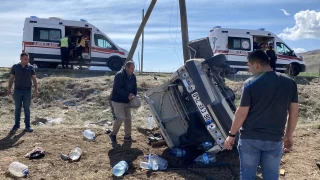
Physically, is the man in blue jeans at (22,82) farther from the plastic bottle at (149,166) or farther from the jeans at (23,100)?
the plastic bottle at (149,166)

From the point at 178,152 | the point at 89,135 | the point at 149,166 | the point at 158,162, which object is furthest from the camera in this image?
the point at 89,135

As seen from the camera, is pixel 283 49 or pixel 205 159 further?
pixel 283 49

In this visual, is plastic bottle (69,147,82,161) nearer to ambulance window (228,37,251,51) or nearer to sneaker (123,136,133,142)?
sneaker (123,136,133,142)

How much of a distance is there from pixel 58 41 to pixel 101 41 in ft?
6.44

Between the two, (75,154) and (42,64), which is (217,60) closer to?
(75,154)

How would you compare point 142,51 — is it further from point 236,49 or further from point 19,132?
point 19,132

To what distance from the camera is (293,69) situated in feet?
61.4

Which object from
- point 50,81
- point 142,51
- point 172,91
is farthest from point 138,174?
point 142,51

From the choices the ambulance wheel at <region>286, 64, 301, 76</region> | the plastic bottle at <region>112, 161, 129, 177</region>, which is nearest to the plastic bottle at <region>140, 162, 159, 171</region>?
the plastic bottle at <region>112, 161, 129, 177</region>

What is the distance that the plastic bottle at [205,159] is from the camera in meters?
5.81

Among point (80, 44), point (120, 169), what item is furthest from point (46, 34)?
point (120, 169)

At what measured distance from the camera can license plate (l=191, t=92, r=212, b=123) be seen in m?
5.71

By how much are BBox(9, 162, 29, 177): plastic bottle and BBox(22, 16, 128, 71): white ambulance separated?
1190 centimetres

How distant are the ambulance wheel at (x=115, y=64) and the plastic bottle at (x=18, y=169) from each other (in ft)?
40.4
